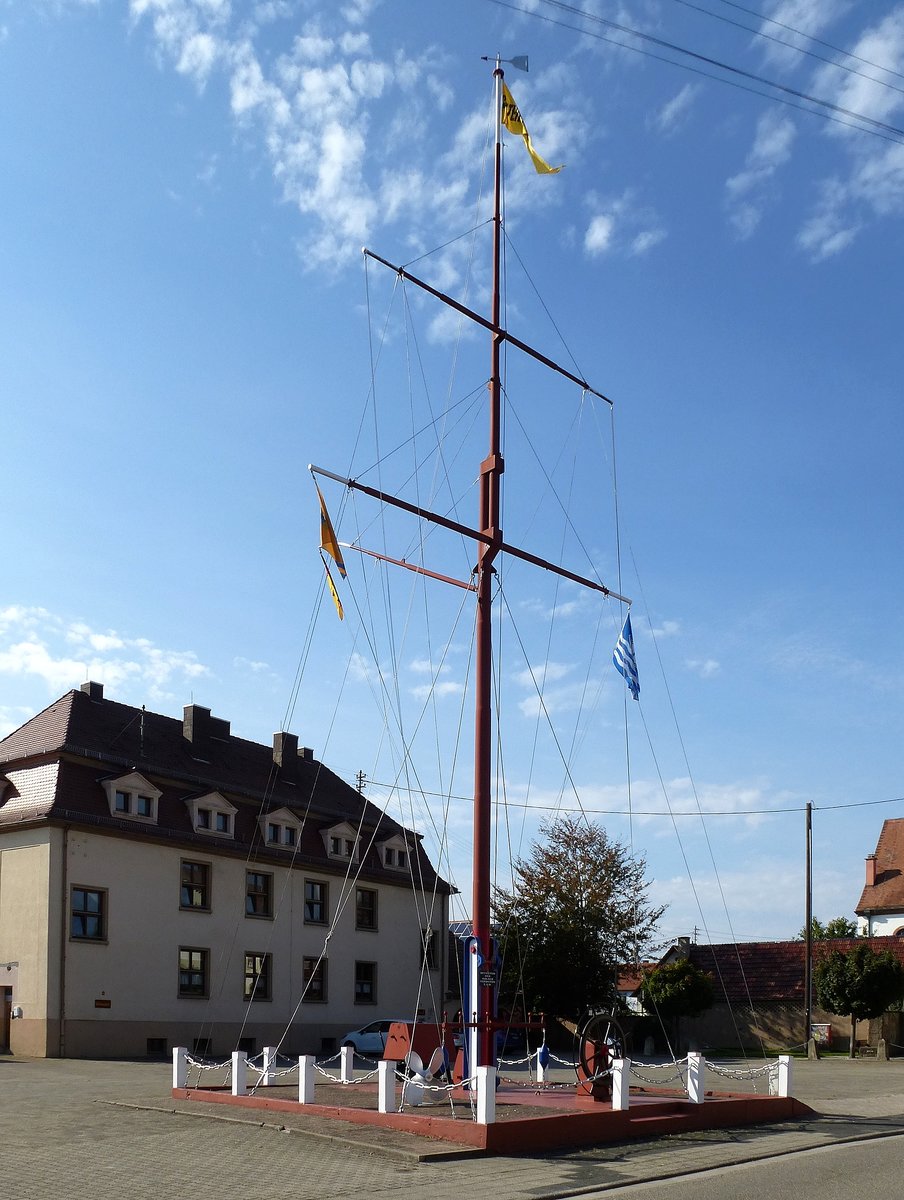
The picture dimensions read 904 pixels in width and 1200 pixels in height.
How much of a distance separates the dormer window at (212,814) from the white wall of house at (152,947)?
75 cm

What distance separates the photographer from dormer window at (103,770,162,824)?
118ft

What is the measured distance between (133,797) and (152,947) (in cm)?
451

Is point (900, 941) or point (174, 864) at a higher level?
point (174, 864)

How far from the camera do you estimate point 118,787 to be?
3631cm

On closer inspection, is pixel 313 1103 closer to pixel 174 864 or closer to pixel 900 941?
pixel 174 864

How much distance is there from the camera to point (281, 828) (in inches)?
1713

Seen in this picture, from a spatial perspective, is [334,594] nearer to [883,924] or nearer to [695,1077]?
[695,1077]

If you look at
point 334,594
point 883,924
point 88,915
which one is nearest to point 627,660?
point 334,594

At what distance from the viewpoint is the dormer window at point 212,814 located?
39.2m

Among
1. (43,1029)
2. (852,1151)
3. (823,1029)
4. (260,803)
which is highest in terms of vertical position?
(260,803)

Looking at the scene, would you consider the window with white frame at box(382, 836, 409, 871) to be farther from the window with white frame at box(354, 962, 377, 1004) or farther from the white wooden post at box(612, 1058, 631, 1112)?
the white wooden post at box(612, 1058, 631, 1112)

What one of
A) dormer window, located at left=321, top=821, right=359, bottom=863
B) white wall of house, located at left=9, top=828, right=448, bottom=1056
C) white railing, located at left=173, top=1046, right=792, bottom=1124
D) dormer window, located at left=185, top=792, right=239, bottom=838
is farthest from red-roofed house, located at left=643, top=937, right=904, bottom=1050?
white railing, located at left=173, top=1046, right=792, bottom=1124

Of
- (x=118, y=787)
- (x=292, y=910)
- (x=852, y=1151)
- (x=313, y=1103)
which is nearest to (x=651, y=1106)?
(x=852, y=1151)

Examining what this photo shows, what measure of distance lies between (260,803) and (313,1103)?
26.7 m
